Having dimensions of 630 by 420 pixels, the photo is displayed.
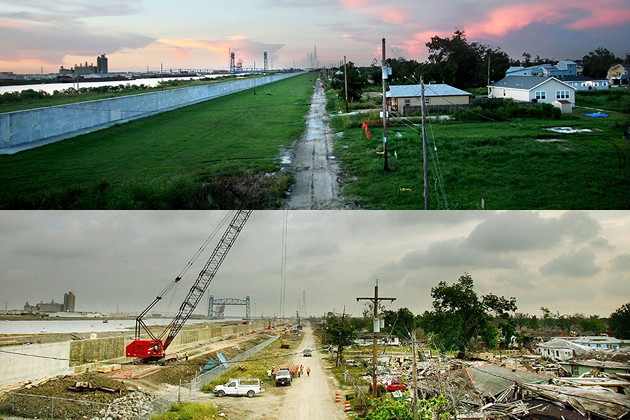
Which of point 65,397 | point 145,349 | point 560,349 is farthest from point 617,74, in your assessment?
point 65,397

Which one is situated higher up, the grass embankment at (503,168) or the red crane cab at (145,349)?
the grass embankment at (503,168)

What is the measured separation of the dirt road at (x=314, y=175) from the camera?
11.3 meters

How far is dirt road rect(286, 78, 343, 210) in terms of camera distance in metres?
11.3

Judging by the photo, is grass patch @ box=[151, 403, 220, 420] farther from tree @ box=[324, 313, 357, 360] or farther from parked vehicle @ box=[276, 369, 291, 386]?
tree @ box=[324, 313, 357, 360]

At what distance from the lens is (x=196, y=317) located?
67.7m

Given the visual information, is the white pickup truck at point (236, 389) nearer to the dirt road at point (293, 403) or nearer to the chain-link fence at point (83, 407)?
the dirt road at point (293, 403)

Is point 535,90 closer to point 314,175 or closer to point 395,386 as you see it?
point 314,175

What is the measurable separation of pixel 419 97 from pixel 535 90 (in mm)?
4517

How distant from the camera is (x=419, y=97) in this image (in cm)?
1853

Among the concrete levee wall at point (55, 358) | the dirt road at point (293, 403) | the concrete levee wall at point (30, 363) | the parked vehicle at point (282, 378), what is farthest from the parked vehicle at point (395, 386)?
the concrete levee wall at point (30, 363)

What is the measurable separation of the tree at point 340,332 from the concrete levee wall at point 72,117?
38.5 ft

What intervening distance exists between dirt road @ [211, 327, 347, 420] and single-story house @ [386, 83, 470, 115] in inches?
413

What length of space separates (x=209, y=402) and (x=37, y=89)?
1189 centimetres

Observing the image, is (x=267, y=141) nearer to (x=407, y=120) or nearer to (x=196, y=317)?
(x=407, y=120)
